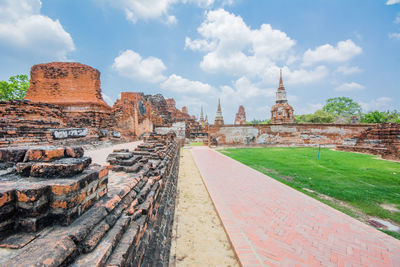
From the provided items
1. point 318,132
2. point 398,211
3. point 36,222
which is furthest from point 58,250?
point 318,132

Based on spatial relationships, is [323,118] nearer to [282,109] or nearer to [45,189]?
[282,109]

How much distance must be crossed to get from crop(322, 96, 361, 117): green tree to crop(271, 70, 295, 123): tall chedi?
25.2m

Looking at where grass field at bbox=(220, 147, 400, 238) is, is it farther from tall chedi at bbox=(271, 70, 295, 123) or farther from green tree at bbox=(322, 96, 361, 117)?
green tree at bbox=(322, 96, 361, 117)

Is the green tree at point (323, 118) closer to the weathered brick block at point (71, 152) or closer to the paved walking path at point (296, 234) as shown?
the paved walking path at point (296, 234)

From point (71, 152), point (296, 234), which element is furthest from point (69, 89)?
point (296, 234)

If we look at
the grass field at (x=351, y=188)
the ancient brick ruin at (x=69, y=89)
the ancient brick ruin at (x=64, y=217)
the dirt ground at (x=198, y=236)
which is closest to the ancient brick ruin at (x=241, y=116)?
the ancient brick ruin at (x=69, y=89)

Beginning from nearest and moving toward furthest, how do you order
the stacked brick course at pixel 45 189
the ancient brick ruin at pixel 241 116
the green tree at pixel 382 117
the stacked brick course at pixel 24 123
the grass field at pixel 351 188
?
1. the stacked brick course at pixel 45 189
2. the grass field at pixel 351 188
3. the stacked brick course at pixel 24 123
4. the green tree at pixel 382 117
5. the ancient brick ruin at pixel 241 116

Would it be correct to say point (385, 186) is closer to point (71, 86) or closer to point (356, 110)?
point (71, 86)

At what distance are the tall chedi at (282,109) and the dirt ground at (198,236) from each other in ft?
57.7

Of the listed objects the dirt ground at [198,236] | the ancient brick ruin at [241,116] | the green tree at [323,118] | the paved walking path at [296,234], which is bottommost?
the dirt ground at [198,236]

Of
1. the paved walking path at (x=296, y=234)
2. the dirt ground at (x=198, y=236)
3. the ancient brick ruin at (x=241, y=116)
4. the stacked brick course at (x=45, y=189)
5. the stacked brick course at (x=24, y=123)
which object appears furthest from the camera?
the ancient brick ruin at (x=241, y=116)

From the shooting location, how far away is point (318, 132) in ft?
50.2

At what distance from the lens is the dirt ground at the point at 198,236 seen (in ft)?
6.78

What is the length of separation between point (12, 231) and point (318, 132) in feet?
61.1
